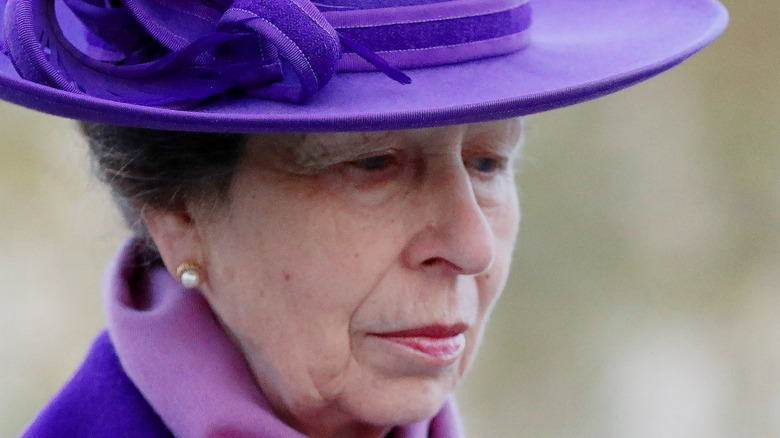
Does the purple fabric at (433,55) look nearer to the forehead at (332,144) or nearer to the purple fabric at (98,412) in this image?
the forehead at (332,144)

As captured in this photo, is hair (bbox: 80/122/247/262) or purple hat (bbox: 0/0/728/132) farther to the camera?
hair (bbox: 80/122/247/262)

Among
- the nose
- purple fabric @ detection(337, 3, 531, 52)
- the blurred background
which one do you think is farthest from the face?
the blurred background

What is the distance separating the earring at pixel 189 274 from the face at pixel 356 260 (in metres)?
0.02

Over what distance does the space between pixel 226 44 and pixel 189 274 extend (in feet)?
1.05

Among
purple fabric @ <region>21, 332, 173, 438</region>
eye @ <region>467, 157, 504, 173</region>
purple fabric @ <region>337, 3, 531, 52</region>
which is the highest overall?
purple fabric @ <region>337, 3, 531, 52</region>

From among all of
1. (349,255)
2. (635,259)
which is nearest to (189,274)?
(349,255)

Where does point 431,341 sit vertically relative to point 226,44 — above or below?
below

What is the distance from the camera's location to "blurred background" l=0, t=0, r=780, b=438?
8.98 feet

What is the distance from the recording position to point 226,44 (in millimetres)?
1090

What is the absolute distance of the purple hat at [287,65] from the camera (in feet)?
3.29

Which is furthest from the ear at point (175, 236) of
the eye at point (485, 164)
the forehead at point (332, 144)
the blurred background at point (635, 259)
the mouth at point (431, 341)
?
the blurred background at point (635, 259)

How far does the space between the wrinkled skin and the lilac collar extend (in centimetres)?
5

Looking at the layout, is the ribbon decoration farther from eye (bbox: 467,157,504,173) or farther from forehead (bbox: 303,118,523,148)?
eye (bbox: 467,157,504,173)

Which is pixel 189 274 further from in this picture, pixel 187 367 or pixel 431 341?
pixel 431 341
